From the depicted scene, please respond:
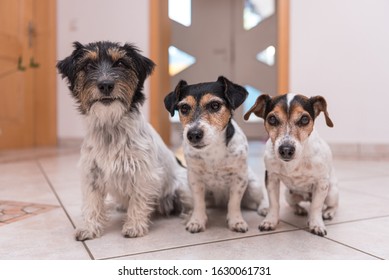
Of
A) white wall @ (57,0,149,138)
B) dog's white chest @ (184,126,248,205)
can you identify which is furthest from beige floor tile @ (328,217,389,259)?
white wall @ (57,0,149,138)

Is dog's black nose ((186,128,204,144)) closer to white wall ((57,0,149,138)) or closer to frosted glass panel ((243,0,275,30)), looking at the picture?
white wall ((57,0,149,138))

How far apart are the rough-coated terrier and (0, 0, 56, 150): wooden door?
13.2 ft

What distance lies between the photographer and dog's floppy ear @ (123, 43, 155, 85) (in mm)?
1911

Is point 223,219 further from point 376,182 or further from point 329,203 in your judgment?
point 376,182

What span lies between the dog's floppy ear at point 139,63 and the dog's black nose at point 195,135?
1.34 ft

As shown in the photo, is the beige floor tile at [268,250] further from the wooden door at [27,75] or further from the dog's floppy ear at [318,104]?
the wooden door at [27,75]

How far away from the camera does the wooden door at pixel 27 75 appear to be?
17.3ft

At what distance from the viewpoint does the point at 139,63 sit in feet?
6.31

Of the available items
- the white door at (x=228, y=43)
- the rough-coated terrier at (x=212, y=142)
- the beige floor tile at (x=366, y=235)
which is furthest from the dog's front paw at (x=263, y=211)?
the white door at (x=228, y=43)
